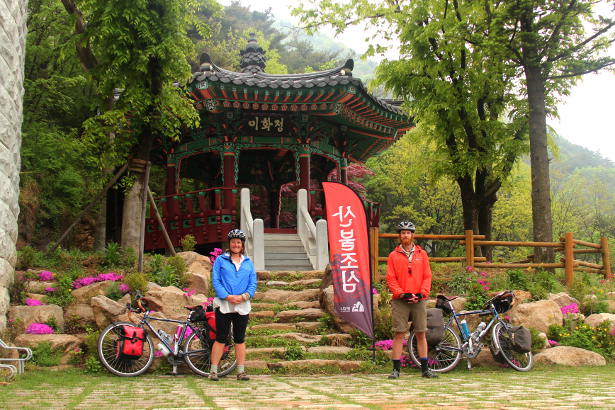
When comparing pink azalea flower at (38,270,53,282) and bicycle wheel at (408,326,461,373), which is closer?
bicycle wheel at (408,326,461,373)

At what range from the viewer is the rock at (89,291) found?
869cm

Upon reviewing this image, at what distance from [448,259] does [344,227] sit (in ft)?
12.1

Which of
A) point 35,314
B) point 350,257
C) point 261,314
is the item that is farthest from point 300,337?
point 35,314

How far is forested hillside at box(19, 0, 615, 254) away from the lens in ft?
46.2

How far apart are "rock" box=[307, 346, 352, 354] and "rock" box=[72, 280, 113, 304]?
3.31m

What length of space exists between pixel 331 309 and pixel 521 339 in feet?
9.47

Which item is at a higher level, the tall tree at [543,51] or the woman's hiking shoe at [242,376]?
the tall tree at [543,51]

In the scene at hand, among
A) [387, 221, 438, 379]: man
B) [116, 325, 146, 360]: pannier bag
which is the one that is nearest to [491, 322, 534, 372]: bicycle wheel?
[387, 221, 438, 379]: man

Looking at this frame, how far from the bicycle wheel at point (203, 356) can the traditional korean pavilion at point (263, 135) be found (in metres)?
7.82

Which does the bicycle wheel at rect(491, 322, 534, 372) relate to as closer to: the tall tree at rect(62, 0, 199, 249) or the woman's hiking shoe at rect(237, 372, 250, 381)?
the woman's hiking shoe at rect(237, 372, 250, 381)

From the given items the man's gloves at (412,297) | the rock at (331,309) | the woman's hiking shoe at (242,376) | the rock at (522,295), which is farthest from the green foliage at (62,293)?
the rock at (522,295)

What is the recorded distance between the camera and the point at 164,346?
7.17 metres

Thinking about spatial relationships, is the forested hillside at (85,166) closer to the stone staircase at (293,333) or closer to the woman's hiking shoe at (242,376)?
the stone staircase at (293,333)

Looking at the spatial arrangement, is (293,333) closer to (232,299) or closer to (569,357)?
(232,299)
